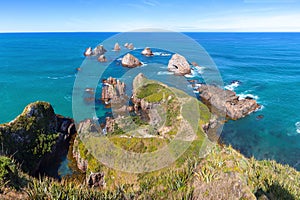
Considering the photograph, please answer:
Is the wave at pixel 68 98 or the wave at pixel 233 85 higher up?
the wave at pixel 233 85

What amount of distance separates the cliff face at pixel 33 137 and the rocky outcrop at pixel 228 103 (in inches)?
1214

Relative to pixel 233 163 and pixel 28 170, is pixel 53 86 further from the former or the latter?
pixel 233 163

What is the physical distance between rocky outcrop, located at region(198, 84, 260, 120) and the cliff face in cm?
3084

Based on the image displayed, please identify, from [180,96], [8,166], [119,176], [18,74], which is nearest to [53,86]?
[18,74]

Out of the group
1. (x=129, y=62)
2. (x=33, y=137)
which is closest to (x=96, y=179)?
(x=33, y=137)

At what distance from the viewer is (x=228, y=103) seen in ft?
141

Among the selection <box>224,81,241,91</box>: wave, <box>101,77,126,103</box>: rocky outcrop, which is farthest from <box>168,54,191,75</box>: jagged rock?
<box>101,77,126,103</box>: rocky outcrop

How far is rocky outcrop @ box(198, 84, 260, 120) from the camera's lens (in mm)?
41875

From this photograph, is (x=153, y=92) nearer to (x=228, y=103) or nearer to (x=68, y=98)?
(x=228, y=103)

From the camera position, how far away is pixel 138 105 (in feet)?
151

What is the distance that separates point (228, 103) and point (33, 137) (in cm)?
3580

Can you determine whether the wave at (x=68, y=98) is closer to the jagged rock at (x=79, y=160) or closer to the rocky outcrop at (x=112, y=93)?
the rocky outcrop at (x=112, y=93)

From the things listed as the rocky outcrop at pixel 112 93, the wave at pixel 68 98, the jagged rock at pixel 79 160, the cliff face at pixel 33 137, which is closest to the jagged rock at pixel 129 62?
the wave at pixel 68 98

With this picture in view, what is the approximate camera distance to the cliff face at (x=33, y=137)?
25.0 meters
